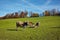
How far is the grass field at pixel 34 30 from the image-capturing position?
290 centimetres

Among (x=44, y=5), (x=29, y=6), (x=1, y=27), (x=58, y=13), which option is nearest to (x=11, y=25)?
(x=1, y=27)

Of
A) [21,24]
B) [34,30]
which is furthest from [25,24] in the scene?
[34,30]

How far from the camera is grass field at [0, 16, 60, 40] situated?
9.50ft

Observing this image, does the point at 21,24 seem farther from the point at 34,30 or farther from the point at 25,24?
the point at 34,30

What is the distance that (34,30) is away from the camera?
293 cm

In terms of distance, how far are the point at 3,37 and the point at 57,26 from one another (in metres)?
1.00

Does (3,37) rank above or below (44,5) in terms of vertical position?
below

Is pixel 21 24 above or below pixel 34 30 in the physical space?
above

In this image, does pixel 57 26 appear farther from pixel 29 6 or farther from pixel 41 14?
pixel 29 6

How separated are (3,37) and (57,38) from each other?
96cm

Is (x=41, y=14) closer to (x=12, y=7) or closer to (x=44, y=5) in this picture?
(x=44, y=5)

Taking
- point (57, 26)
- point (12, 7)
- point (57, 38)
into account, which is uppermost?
point (12, 7)

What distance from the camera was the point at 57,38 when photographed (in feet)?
9.55

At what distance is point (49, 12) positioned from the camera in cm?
301
